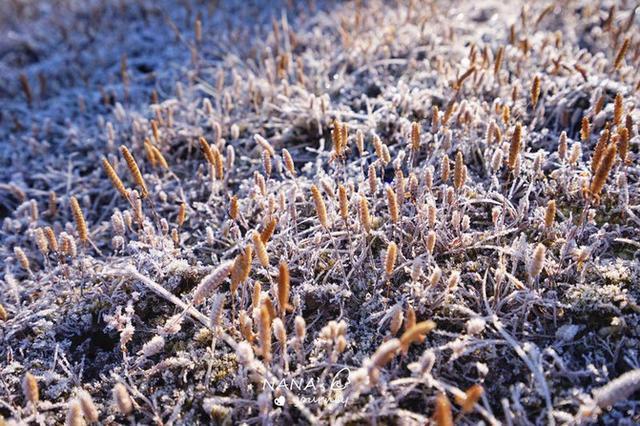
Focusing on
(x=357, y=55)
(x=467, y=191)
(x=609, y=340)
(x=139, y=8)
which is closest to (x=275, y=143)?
(x=357, y=55)

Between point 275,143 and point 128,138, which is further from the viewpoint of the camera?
point 128,138

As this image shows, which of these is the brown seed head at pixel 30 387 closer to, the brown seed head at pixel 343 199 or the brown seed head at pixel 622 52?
the brown seed head at pixel 343 199

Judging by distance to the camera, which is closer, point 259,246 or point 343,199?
point 259,246

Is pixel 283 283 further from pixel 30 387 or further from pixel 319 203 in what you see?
pixel 30 387

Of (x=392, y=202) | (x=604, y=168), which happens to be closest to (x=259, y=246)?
→ (x=392, y=202)

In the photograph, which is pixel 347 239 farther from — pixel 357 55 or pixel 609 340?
pixel 357 55

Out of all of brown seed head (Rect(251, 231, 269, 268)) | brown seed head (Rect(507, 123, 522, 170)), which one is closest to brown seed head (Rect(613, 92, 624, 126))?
brown seed head (Rect(507, 123, 522, 170))

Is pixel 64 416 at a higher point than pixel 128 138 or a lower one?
lower

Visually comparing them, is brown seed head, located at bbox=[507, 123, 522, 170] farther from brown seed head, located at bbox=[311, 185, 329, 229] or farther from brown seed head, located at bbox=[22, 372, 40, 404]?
brown seed head, located at bbox=[22, 372, 40, 404]

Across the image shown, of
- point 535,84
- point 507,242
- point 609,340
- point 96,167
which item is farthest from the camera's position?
point 96,167
